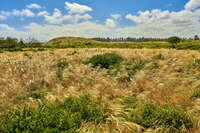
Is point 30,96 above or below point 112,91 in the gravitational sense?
below

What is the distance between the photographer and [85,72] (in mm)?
6246

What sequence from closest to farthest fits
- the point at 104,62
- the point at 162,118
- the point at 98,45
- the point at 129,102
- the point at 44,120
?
the point at 44,120
the point at 162,118
the point at 129,102
the point at 104,62
the point at 98,45

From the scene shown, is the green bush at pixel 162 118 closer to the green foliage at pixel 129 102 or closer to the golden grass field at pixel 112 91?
the golden grass field at pixel 112 91

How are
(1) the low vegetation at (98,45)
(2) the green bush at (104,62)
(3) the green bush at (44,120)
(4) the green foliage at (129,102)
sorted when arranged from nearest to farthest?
(3) the green bush at (44,120)
(4) the green foliage at (129,102)
(2) the green bush at (104,62)
(1) the low vegetation at (98,45)

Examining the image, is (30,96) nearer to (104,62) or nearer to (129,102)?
(129,102)

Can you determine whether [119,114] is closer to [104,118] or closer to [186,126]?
[104,118]

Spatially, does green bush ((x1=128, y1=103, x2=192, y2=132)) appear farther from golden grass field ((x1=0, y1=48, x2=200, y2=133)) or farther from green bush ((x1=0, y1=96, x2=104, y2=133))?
green bush ((x1=0, y1=96, x2=104, y2=133))

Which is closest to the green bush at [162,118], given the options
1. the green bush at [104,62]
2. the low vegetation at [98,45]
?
the green bush at [104,62]

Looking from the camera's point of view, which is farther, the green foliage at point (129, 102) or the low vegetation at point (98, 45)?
the low vegetation at point (98, 45)

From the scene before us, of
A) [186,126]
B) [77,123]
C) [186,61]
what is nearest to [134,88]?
[186,126]

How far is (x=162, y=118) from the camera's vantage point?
291cm

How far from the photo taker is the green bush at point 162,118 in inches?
109

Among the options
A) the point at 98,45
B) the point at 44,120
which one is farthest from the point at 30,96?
the point at 98,45

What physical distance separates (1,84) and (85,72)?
9.50 ft
